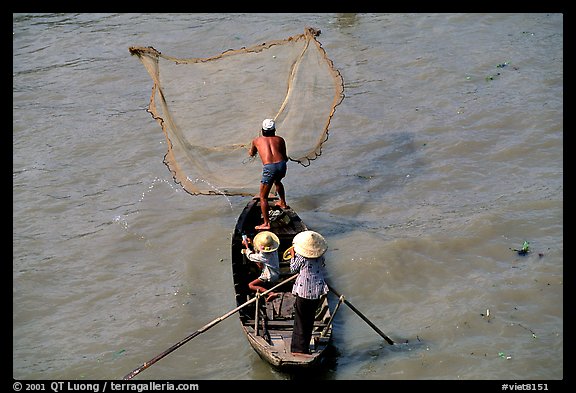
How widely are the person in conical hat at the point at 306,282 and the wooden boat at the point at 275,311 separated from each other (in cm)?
19

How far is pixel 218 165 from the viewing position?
8.95 metres

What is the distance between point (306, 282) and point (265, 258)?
1033 mm

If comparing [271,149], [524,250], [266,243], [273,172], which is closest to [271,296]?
[266,243]

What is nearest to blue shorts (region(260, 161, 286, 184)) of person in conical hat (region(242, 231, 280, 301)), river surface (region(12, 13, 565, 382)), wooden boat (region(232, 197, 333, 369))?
wooden boat (region(232, 197, 333, 369))

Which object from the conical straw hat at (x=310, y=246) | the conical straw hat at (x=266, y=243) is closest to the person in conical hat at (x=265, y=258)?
the conical straw hat at (x=266, y=243)

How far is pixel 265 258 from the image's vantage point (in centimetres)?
705

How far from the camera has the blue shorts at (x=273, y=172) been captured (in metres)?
8.08

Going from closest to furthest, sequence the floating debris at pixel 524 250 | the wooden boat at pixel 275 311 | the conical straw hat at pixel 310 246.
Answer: the conical straw hat at pixel 310 246, the wooden boat at pixel 275 311, the floating debris at pixel 524 250

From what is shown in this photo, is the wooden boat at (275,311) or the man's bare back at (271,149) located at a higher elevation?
the man's bare back at (271,149)

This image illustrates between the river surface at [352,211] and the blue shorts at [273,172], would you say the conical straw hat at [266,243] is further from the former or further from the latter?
the blue shorts at [273,172]

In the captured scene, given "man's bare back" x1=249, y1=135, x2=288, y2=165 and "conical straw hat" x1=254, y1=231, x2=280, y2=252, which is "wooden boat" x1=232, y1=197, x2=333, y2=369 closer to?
"conical straw hat" x1=254, y1=231, x2=280, y2=252

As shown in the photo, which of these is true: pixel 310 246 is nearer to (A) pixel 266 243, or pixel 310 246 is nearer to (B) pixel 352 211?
(A) pixel 266 243

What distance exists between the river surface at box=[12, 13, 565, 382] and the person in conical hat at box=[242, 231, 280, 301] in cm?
62

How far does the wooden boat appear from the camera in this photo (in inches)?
247
